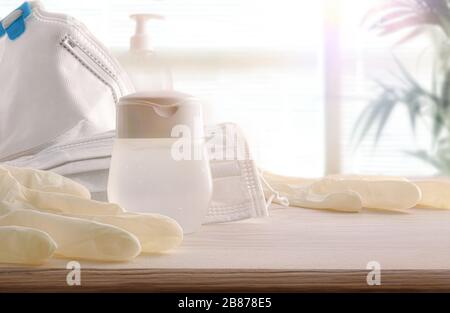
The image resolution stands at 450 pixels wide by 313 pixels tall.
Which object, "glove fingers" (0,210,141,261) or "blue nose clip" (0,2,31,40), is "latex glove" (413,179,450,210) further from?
"blue nose clip" (0,2,31,40)

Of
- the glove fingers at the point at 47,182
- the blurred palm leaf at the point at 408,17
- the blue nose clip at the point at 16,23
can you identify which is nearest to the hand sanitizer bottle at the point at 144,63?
the blue nose clip at the point at 16,23

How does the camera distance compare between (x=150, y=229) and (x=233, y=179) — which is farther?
(x=233, y=179)

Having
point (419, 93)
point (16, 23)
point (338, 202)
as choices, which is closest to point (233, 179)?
point (338, 202)

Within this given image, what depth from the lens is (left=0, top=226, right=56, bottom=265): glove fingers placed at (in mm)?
439

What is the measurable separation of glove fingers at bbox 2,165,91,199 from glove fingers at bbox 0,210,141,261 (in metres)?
0.15

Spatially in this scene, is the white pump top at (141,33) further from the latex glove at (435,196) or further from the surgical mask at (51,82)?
the latex glove at (435,196)

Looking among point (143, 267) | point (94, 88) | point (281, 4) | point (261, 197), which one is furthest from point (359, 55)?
point (143, 267)

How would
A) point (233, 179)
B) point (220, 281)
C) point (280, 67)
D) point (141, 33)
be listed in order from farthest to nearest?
point (280, 67) → point (141, 33) → point (233, 179) → point (220, 281)

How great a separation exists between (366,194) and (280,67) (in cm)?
208

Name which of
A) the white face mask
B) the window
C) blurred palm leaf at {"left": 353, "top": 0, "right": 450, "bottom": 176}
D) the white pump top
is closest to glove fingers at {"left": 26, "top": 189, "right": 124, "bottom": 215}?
the white face mask

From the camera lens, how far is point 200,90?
2785 millimetres

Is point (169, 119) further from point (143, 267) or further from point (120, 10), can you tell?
point (120, 10)

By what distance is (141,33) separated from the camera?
0.90m

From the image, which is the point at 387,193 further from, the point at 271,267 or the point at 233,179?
the point at 271,267
